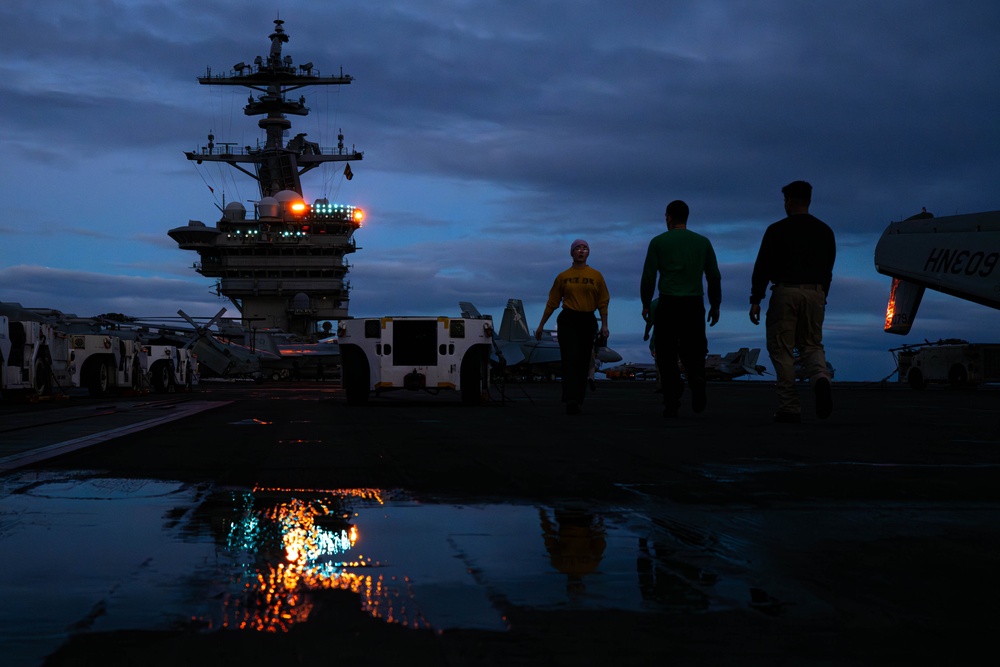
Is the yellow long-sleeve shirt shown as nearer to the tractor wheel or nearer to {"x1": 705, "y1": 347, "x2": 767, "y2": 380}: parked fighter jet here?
the tractor wheel

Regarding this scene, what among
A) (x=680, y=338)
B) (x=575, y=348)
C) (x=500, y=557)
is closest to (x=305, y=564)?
(x=500, y=557)

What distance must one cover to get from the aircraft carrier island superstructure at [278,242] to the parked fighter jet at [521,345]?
1650cm

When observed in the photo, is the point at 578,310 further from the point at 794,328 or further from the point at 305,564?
the point at 305,564

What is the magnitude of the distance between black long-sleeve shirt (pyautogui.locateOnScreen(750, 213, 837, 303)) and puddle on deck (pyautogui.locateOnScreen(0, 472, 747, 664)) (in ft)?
21.9

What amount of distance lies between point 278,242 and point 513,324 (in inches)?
825

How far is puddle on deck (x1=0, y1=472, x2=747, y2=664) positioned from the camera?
2162mm

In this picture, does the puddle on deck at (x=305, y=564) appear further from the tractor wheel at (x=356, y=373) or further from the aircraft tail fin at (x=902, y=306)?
the aircraft tail fin at (x=902, y=306)

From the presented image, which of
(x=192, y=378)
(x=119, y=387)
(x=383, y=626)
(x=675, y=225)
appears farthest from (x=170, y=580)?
(x=192, y=378)

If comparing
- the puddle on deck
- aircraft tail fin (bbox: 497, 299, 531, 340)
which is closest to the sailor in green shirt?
the puddle on deck

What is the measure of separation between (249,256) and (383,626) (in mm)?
78408

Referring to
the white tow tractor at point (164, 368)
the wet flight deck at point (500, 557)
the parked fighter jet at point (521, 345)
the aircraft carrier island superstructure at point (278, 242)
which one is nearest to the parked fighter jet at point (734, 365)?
the parked fighter jet at point (521, 345)

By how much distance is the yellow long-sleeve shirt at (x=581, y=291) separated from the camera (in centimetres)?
1221

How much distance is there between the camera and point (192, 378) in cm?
3497

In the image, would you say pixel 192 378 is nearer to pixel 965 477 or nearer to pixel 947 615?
pixel 965 477
